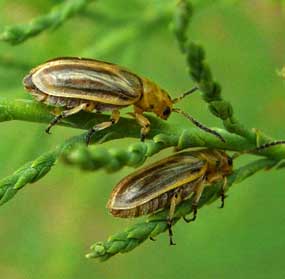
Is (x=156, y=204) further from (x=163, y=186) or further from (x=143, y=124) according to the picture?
(x=143, y=124)

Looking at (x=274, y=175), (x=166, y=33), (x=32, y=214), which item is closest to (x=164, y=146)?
(x=166, y=33)

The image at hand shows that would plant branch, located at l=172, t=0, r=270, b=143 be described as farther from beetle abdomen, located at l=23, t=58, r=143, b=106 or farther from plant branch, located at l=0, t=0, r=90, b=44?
plant branch, located at l=0, t=0, r=90, b=44

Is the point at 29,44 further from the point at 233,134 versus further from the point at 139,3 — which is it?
the point at 233,134

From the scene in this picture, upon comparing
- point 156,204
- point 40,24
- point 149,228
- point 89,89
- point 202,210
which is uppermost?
point 40,24

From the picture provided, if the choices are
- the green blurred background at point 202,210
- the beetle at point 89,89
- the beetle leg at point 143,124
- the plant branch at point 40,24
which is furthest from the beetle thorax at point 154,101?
the green blurred background at point 202,210

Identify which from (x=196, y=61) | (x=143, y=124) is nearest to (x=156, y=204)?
(x=143, y=124)

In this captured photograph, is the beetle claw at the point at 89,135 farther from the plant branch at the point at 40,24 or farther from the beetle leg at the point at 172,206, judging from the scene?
the plant branch at the point at 40,24
